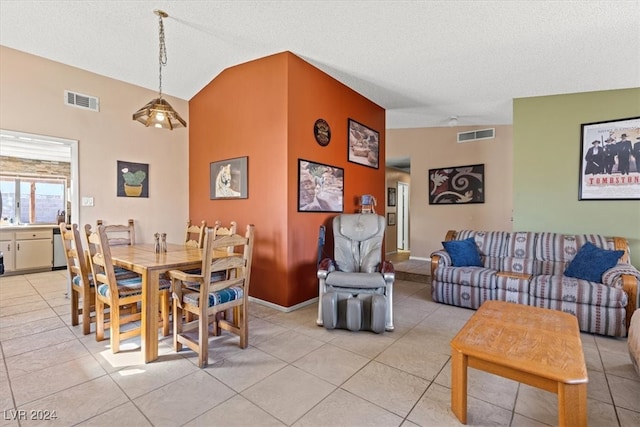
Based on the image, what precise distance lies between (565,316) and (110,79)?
5572mm

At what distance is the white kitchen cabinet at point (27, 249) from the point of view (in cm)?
502

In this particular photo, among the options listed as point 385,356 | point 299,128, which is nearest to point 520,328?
point 385,356

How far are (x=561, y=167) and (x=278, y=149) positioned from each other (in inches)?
145

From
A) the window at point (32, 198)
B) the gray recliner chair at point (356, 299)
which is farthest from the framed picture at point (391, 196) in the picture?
the window at point (32, 198)

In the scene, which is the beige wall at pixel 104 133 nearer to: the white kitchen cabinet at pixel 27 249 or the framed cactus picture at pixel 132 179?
the framed cactus picture at pixel 132 179

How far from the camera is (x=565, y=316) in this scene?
2.12 m

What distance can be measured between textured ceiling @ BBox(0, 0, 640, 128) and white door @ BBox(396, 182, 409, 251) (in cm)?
430

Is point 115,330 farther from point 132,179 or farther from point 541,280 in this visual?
point 541,280

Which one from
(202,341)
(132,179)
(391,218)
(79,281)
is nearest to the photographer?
(202,341)

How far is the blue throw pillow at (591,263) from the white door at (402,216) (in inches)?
201

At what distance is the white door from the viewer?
8.33 metres

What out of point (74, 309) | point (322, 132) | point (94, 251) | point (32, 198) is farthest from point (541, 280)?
A: point (32, 198)

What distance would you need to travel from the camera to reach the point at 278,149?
342 cm

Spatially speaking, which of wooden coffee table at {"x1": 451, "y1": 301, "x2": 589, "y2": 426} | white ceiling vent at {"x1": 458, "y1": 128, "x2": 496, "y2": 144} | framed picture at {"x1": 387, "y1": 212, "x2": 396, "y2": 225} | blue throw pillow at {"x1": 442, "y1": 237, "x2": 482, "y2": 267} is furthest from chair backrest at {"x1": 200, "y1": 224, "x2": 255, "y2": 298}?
framed picture at {"x1": 387, "y1": 212, "x2": 396, "y2": 225}
